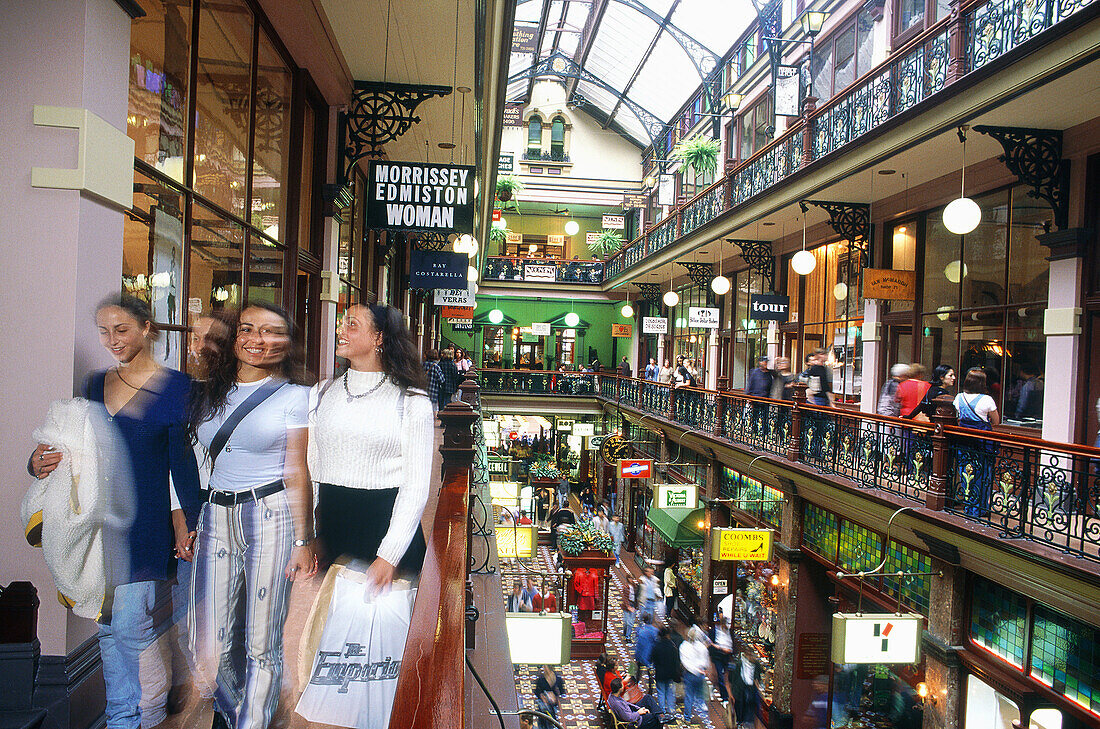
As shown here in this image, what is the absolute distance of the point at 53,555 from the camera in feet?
7.11

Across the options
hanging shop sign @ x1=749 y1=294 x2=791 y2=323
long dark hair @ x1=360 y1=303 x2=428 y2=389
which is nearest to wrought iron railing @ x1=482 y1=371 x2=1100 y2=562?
hanging shop sign @ x1=749 y1=294 x2=791 y2=323

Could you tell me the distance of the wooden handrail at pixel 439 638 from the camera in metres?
1.80

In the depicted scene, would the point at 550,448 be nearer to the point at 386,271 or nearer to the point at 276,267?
the point at 386,271

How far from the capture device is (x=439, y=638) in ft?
7.15

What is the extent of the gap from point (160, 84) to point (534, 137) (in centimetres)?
3261

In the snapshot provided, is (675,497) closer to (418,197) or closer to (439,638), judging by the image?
(418,197)

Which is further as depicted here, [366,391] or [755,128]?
[755,128]

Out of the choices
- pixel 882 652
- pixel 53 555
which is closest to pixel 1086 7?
pixel 882 652

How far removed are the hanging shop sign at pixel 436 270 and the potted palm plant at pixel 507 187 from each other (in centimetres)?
2166

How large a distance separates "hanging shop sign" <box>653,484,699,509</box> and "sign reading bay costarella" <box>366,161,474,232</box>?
8881 millimetres

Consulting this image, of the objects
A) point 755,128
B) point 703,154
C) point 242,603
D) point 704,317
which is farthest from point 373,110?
point 703,154

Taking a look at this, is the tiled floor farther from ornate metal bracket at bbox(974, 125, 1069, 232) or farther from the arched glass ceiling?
the arched glass ceiling

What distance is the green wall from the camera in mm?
33500

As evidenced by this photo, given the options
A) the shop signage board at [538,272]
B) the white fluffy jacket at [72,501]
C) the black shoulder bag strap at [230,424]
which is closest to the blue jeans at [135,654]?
the white fluffy jacket at [72,501]
